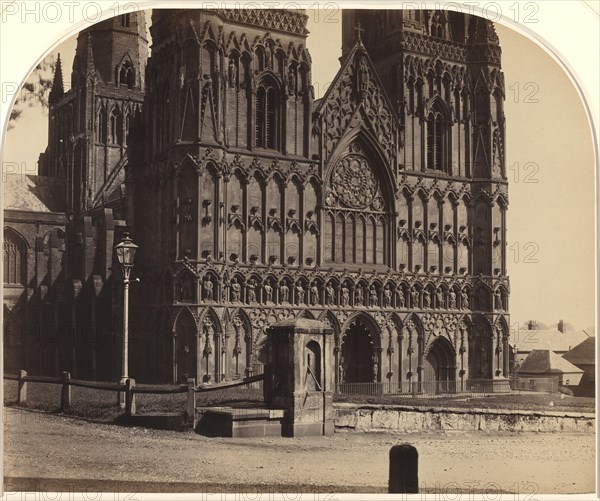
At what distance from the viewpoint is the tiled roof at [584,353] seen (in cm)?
1909

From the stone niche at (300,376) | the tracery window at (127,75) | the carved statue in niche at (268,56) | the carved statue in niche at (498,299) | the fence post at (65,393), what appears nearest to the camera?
the stone niche at (300,376)

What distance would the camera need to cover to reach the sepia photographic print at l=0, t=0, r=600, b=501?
60.0ft

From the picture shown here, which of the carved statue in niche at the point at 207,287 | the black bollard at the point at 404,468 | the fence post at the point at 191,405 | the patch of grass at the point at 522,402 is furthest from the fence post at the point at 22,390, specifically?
the carved statue in niche at the point at 207,287

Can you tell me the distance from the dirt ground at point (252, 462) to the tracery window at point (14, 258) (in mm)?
3598

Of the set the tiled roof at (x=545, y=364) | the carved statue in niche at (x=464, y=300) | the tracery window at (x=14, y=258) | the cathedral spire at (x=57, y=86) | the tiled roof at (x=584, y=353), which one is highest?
the cathedral spire at (x=57, y=86)

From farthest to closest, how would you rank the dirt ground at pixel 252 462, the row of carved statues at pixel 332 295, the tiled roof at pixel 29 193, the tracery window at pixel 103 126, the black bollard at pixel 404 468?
1. the tracery window at pixel 103 126
2. the row of carved statues at pixel 332 295
3. the tiled roof at pixel 29 193
4. the dirt ground at pixel 252 462
5. the black bollard at pixel 404 468

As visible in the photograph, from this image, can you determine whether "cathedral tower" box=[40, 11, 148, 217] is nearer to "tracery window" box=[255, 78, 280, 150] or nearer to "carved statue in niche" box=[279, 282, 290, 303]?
"tracery window" box=[255, 78, 280, 150]

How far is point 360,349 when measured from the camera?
3075 centimetres

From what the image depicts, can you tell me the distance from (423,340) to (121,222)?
956 cm

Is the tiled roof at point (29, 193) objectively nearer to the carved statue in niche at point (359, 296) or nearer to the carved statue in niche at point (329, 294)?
the carved statue in niche at point (329, 294)

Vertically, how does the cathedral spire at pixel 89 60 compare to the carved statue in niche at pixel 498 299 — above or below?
above

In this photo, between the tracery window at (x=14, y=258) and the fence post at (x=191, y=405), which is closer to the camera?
the fence post at (x=191, y=405)

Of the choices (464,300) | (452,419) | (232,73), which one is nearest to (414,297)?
(464,300)

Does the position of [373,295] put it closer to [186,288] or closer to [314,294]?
[314,294]
